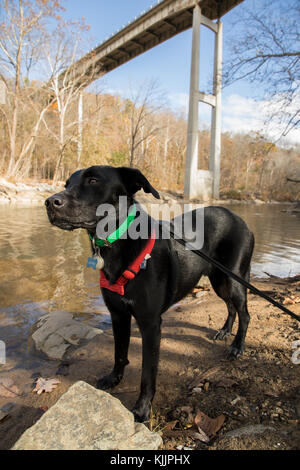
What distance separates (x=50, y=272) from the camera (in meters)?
6.21

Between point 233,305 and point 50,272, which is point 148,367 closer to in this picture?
point 233,305

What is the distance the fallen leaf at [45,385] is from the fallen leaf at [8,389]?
0.54 ft

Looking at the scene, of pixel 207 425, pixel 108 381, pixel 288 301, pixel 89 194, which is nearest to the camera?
pixel 207 425

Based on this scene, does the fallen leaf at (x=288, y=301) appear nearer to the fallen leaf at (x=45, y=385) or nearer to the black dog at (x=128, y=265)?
the black dog at (x=128, y=265)

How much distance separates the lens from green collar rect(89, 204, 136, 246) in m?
2.17

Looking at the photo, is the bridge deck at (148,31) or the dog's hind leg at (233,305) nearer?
the dog's hind leg at (233,305)

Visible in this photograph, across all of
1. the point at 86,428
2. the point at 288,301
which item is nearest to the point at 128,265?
the point at 86,428

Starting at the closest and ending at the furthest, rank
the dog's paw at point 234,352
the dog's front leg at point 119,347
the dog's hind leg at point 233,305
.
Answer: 1. the dog's front leg at point 119,347
2. the dog's paw at point 234,352
3. the dog's hind leg at point 233,305

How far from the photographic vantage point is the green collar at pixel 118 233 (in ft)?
7.12

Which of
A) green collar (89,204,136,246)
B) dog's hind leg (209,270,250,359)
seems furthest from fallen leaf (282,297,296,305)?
green collar (89,204,136,246)

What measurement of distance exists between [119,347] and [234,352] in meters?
1.13

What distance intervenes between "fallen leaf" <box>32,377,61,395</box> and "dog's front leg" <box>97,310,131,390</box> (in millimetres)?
404

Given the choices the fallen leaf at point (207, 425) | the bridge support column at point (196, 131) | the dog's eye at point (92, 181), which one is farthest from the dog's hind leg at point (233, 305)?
the bridge support column at point (196, 131)

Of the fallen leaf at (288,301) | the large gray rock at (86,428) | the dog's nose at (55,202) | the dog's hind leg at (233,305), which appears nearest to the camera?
the large gray rock at (86,428)
